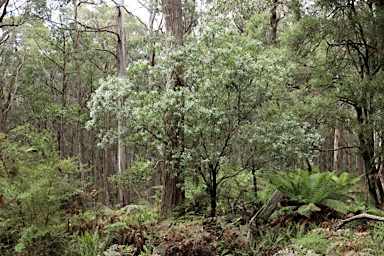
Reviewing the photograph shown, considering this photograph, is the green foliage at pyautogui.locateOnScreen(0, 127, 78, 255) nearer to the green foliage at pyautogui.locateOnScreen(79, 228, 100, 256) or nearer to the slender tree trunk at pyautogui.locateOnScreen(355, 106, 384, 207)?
the green foliage at pyautogui.locateOnScreen(79, 228, 100, 256)

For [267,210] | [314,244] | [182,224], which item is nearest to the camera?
[314,244]

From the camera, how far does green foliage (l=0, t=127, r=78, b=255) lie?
471 cm

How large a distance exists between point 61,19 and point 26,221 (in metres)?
12.9

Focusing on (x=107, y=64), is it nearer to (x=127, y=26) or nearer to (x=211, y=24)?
(x=127, y=26)

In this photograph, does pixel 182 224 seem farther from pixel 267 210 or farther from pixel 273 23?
A: pixel 273 23

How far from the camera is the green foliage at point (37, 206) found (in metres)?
4.71

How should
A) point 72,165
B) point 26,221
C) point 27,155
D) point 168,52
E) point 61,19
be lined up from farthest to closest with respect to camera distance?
point 61,19, point 168,52, point 27,155, point 72,165, point 26,221

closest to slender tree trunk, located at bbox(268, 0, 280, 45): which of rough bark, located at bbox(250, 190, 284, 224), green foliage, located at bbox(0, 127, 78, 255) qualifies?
rough bark, located at bbox(250, 190, 284, 224)

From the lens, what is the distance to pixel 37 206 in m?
4.85

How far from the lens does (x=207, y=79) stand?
18.9 ft

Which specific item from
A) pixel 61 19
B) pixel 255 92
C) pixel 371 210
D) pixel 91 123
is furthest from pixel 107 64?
pixel 371 210

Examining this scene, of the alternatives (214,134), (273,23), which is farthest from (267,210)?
(273,23)

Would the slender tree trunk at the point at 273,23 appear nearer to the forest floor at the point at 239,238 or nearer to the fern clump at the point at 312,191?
the fern clump at the point at 312,191

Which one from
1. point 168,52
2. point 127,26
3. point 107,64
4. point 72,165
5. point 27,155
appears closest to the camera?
point 72,165
